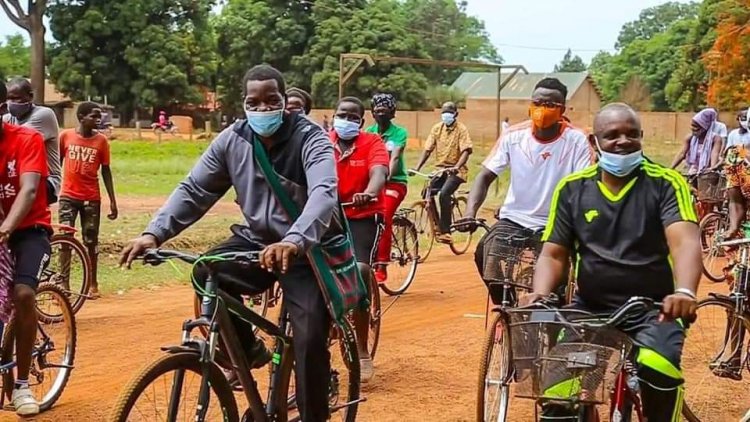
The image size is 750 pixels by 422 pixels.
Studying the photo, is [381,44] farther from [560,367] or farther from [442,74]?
[560,367]

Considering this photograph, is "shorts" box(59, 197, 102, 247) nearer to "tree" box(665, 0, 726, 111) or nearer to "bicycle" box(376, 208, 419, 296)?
"bicycle" box(376, 208, 419, 296)


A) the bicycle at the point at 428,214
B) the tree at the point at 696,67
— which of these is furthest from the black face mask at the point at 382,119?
the tree at the point at 696,67

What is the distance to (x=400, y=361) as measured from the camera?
8172 millimetres

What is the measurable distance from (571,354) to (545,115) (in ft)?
9.26

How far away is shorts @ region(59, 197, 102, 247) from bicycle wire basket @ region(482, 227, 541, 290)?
5.38 m

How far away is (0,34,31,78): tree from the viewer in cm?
7349

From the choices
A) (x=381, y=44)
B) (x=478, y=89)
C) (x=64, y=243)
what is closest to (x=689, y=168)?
(x=64, y=243)

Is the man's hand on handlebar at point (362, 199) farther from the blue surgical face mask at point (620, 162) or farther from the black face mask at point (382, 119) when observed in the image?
the blue surgical face mask at point (620, 162)

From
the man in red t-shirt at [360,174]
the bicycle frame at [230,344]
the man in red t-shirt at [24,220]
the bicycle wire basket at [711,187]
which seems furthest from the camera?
the bicycle wire basket at [711,187]

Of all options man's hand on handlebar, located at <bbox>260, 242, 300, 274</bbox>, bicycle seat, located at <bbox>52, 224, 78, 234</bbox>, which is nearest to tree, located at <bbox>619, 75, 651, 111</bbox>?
bicycle seat, located at <bbox>52, 224, 78, 234</bbox>

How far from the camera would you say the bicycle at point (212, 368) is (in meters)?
4.18

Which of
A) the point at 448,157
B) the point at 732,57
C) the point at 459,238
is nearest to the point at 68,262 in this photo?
the point at 448,157

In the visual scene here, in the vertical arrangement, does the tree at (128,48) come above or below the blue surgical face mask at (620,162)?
above

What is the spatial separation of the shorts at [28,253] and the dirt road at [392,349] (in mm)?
981
